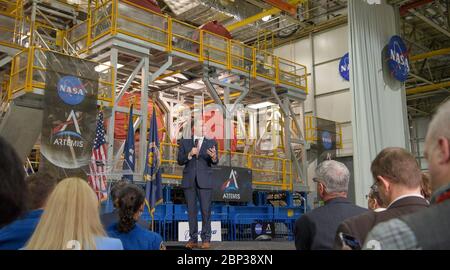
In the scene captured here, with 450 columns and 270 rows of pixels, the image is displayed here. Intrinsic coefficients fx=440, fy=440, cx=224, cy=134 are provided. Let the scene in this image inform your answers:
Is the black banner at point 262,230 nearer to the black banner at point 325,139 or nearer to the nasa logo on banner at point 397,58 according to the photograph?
the nasa logo on banner at point 397,58

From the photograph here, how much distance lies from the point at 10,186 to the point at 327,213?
231 centimetres

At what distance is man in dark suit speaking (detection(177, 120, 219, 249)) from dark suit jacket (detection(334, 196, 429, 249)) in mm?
5653

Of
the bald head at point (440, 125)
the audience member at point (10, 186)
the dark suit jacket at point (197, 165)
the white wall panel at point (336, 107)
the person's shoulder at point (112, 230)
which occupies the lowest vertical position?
the person's shoulder at point (112, 230)

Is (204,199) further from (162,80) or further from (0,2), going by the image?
(0,2)

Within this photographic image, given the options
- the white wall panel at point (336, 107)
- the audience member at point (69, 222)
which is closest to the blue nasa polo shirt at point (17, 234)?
the audience member at point (69, 222)

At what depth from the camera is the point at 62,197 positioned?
6.89 feet

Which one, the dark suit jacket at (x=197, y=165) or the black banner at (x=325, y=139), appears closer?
the dark suit jacket at (x=197, y=165)

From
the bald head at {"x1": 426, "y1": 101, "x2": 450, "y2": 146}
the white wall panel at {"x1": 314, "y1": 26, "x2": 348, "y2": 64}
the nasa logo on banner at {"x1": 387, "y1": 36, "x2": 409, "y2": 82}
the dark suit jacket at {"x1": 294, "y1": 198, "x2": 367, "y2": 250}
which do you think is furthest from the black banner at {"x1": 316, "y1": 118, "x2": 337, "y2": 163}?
the bald head at {"x1": 426, "y1": 101, "x2": 450, "y2": 146}

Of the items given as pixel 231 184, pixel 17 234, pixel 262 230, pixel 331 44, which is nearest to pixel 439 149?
pixel 17 234

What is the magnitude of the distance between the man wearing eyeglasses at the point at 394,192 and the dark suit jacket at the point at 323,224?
2.36 feet

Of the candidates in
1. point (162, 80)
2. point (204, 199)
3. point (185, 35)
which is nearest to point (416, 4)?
point (185, 35)

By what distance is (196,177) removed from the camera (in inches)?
311

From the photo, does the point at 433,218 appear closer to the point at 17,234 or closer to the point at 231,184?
the point at 17,234

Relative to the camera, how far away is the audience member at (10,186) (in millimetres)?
1267
